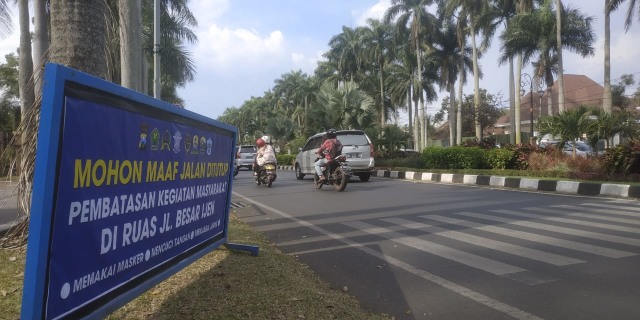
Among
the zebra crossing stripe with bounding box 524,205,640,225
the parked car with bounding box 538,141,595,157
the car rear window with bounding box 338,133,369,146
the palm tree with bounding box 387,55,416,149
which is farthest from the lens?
the palm tree with bounding box 387,55,416,149

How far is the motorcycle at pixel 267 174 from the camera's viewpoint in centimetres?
1367

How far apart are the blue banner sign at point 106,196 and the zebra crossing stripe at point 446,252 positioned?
8.72 ft

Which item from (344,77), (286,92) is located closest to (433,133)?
(286,92)

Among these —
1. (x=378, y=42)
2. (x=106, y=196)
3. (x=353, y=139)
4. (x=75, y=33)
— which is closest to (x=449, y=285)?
(x=106, y=196)

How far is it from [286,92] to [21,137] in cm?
7027

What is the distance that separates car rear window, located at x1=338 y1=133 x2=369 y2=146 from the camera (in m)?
15.0

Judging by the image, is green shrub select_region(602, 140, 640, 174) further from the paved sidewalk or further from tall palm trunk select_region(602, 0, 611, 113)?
tall palm trunk select_region(602, 0, 611, 113)

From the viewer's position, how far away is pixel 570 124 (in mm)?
14984

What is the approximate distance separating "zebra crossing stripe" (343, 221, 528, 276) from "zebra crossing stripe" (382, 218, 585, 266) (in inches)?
16.1

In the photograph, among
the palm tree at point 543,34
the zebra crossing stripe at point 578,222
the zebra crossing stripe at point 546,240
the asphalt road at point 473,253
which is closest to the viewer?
the asphalt road at point 473,253

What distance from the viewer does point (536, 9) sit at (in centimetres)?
3369

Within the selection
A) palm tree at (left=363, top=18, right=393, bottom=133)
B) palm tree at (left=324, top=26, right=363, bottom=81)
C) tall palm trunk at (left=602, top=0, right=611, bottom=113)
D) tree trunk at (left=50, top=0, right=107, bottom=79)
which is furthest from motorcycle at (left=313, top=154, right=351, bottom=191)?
palm tree at (left=324, top=26, right=363, bottom=81)

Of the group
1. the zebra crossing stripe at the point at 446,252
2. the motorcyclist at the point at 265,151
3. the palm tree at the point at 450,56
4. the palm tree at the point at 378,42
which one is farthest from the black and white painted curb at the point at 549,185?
the palm tree at the point at 378,42

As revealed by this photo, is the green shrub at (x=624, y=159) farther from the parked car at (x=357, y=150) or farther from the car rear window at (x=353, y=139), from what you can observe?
the car rear window at (x=353, y=139)
